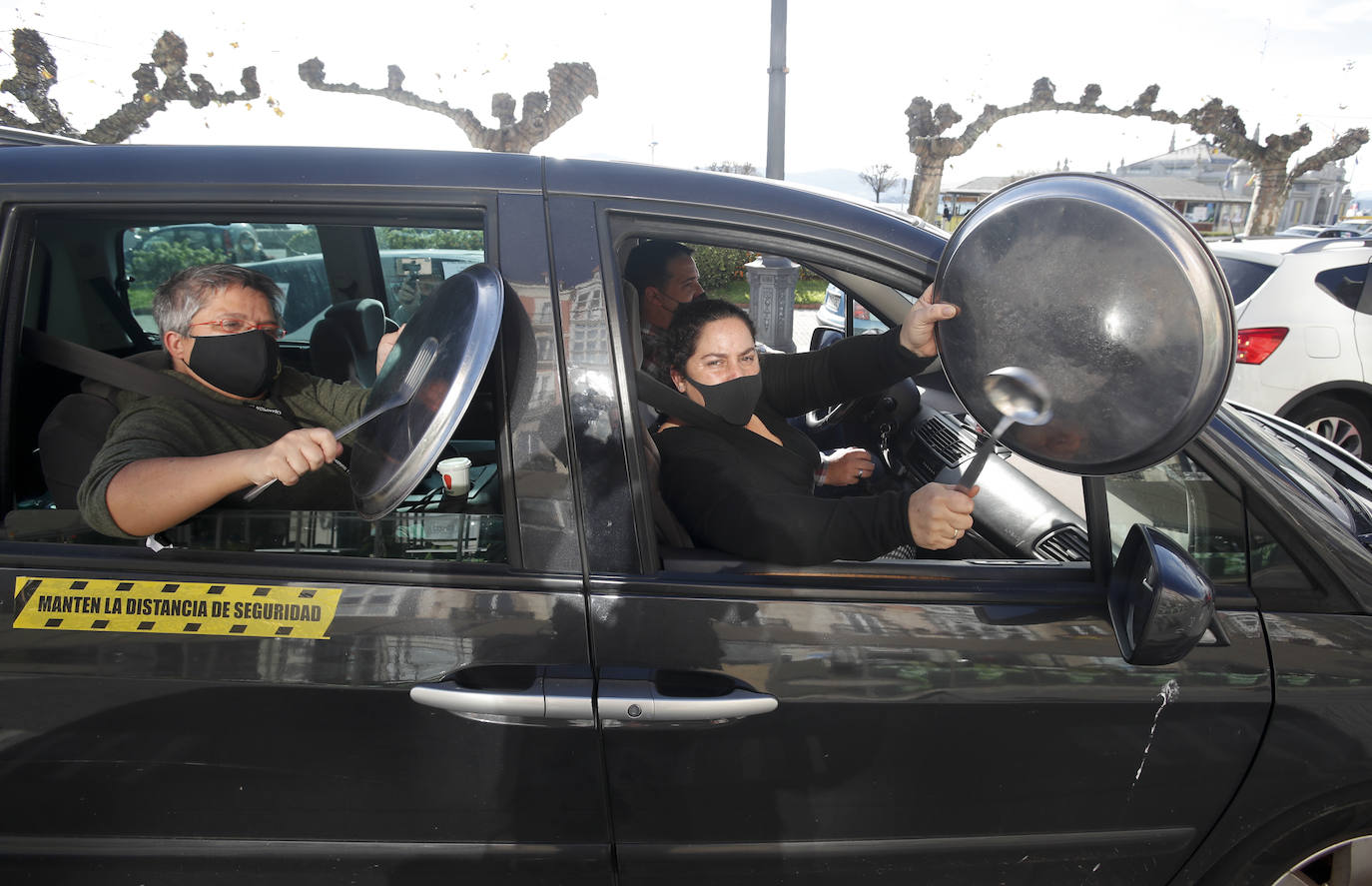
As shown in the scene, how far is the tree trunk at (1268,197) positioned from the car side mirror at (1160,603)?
64.6 feet

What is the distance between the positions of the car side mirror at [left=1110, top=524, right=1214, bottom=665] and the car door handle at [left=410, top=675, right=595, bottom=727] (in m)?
0.94

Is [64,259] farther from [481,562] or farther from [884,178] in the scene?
[884,178]

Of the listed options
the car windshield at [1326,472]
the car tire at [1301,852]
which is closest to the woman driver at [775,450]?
the car windshield at [1326,472]

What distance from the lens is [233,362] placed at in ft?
5.99

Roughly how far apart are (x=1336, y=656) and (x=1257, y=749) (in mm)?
225

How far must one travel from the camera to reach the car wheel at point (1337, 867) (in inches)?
64.2

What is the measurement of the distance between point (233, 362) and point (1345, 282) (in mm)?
6417

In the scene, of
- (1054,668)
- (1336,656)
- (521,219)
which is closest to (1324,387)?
(1336,656)

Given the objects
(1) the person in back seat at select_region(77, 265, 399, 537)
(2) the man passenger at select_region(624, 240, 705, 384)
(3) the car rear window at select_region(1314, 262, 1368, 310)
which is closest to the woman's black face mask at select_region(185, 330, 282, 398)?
(1) the person in back seat at select_region(77, 265, 399, 537)

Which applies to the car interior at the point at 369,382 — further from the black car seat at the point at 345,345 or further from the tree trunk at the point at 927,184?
the tree trunk at the point at 927,184

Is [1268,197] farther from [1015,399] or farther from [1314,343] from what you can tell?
[1015,399]

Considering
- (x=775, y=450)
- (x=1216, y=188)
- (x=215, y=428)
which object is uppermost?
(x=1216, y=188)

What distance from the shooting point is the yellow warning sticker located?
143 cm

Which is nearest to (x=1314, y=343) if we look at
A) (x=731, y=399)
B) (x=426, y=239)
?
(x=731, y=399)
